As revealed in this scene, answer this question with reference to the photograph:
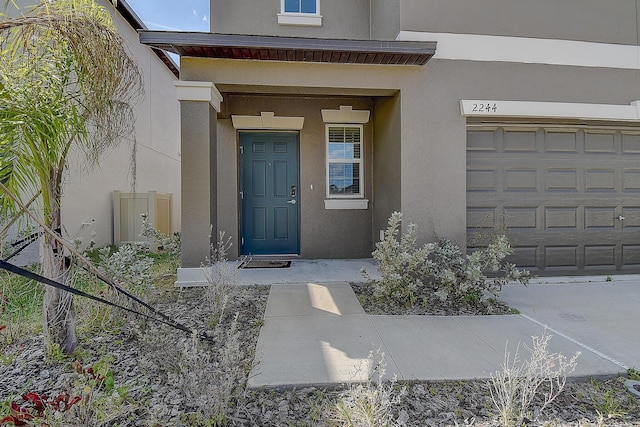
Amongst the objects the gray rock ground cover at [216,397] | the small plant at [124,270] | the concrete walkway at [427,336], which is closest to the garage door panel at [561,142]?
the concrete walkway at [427,336]

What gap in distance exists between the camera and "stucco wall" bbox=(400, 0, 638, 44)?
16.3 feet

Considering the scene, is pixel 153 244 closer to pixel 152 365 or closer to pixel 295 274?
pixel 295 274

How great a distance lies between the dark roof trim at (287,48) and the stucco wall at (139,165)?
2.21 metres

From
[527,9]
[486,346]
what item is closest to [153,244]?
[486,346]

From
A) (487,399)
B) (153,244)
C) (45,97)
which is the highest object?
(45,97)

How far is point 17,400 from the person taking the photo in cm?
223

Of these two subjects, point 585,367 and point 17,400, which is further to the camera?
point 585,367

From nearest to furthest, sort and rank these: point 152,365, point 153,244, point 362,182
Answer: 1. point 152,365
2. point 362,182
3. point 153,244

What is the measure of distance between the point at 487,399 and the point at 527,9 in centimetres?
562

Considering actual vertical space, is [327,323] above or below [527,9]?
below

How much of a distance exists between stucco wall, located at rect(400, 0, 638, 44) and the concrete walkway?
3.94 meters

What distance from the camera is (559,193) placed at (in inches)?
212

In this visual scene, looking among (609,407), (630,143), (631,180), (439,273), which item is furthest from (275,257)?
(630,143)

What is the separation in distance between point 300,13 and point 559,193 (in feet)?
18.1
